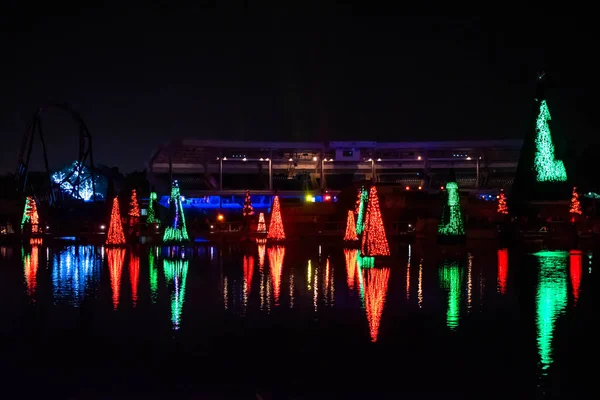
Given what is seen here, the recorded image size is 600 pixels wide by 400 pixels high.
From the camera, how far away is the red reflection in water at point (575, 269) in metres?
18.6

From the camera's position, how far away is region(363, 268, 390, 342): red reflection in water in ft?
46.5

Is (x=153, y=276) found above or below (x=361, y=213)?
below

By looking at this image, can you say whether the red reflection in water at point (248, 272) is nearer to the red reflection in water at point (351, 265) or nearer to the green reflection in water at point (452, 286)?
the red reflection in water at point (351, 265)

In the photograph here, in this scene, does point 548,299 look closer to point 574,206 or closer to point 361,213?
point 361,213

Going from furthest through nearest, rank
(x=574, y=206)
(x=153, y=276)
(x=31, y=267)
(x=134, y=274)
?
1. (x=574, y=206)
2. (x=31, y=267)
3. (x=134, y=274)
4. (x=153, y=276)

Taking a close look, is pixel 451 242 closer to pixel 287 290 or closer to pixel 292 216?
pixel 287 290

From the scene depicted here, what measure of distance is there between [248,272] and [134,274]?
3.29 m

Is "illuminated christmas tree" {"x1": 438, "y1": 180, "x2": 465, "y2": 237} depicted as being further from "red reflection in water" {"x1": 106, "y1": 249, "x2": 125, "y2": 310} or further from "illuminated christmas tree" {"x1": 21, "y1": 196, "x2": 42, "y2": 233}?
"illuminated christmas tree" {"x1": 21, "y1": 196, "x2": 42, "y2": 233}

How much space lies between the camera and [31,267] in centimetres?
2500

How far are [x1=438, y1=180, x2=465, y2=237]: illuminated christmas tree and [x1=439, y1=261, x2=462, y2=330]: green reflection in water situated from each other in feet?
16.5

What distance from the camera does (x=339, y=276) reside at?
71.3 ft

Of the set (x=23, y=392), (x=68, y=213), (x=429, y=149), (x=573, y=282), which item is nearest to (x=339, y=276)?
(x=573, y=282)

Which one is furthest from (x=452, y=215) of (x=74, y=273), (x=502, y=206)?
(x=502, y=206)

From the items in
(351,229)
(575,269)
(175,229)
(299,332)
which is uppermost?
(175,229)
